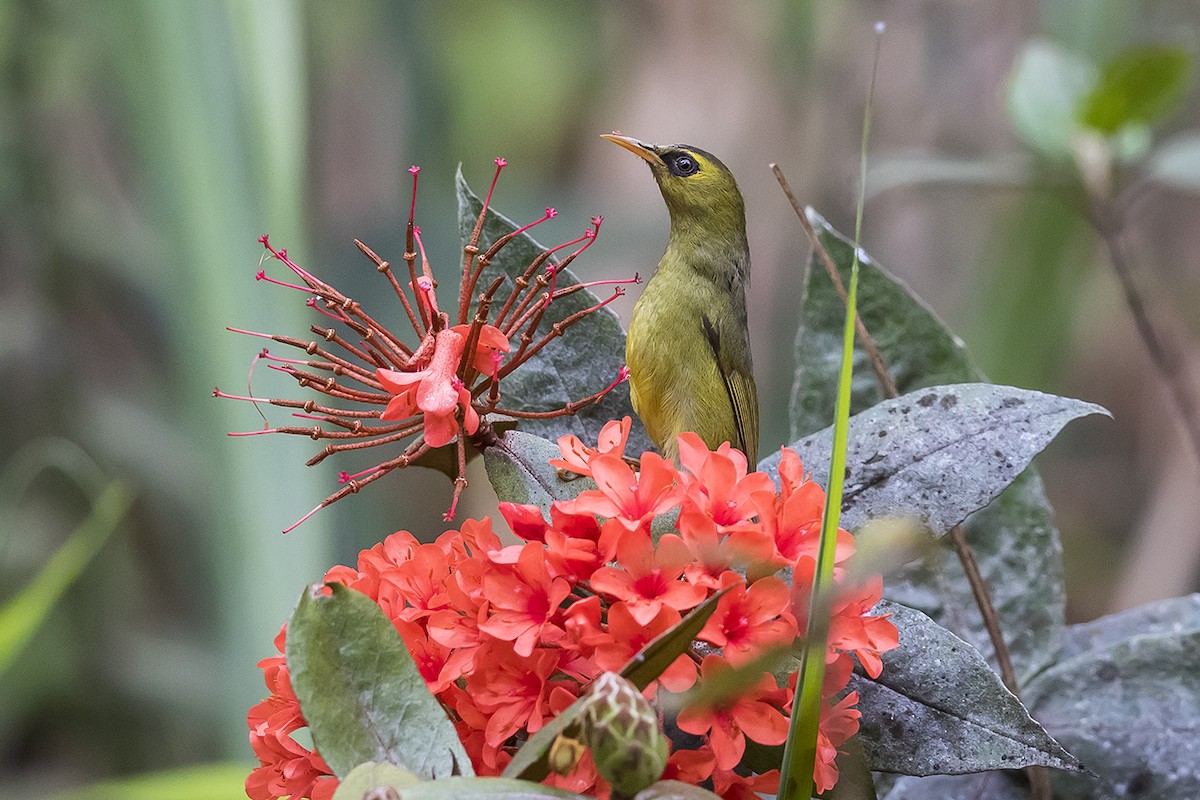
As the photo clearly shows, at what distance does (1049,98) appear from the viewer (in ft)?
3.76

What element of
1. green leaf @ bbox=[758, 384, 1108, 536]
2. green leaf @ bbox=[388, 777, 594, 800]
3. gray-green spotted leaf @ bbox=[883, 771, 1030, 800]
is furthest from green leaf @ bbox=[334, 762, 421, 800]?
gray-green spotted leaf @ bbox=[883, 771, 1030, 800]

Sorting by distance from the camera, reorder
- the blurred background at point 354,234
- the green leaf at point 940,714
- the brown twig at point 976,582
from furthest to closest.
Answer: the blurred background at point 354,234
the brown twig at point 976,582
the green leaf at point 940,714

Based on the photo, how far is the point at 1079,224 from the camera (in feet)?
6.15

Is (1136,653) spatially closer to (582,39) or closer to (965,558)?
(965,558)

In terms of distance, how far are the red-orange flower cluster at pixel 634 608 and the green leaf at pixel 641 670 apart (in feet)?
0.04

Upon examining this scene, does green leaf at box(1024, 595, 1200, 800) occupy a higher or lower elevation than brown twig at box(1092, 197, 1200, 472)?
lower

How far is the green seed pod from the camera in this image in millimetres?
439

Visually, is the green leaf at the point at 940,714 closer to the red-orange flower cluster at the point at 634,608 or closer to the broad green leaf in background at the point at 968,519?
the red-orange flower cluster at the point at 634,608

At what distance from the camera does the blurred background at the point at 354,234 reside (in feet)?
4.70

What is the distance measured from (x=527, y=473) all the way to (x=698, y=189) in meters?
0.60

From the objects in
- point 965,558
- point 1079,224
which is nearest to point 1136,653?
point 965,558

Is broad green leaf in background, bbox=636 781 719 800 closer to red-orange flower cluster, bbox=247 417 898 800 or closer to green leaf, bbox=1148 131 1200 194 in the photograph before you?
red-orange flower cluster, bbox=247 417 898 800

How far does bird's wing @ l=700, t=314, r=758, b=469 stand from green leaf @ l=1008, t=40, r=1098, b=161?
0.33 m

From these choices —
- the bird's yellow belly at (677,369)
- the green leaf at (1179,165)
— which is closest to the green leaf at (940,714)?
the bird's yellow belly at (677,369)
